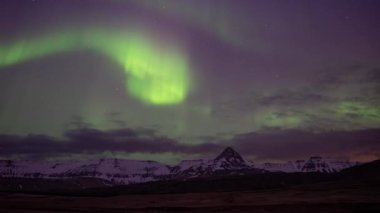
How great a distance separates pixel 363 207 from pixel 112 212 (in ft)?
155

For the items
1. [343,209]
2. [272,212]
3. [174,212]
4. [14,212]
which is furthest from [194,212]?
[14,212]

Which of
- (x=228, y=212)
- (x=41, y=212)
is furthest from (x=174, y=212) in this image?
(x=41, y=212)

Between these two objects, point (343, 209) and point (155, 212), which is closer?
point (343, 209)

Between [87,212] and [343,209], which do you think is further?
[87,212]

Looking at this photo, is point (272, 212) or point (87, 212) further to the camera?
point (87, 212)

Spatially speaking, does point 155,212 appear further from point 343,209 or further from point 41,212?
point 343,209

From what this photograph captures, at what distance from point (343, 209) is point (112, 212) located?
43673mm

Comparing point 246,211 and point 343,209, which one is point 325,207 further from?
point 246,211

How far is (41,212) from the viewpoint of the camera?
90.6 m

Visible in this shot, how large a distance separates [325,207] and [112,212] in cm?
4134

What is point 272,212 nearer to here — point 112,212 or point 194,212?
point 194,212

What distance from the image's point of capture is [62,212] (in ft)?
303

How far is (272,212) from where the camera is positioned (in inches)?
3442

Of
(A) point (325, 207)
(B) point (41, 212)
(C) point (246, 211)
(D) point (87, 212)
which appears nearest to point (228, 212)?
(C) point (246, 211)
